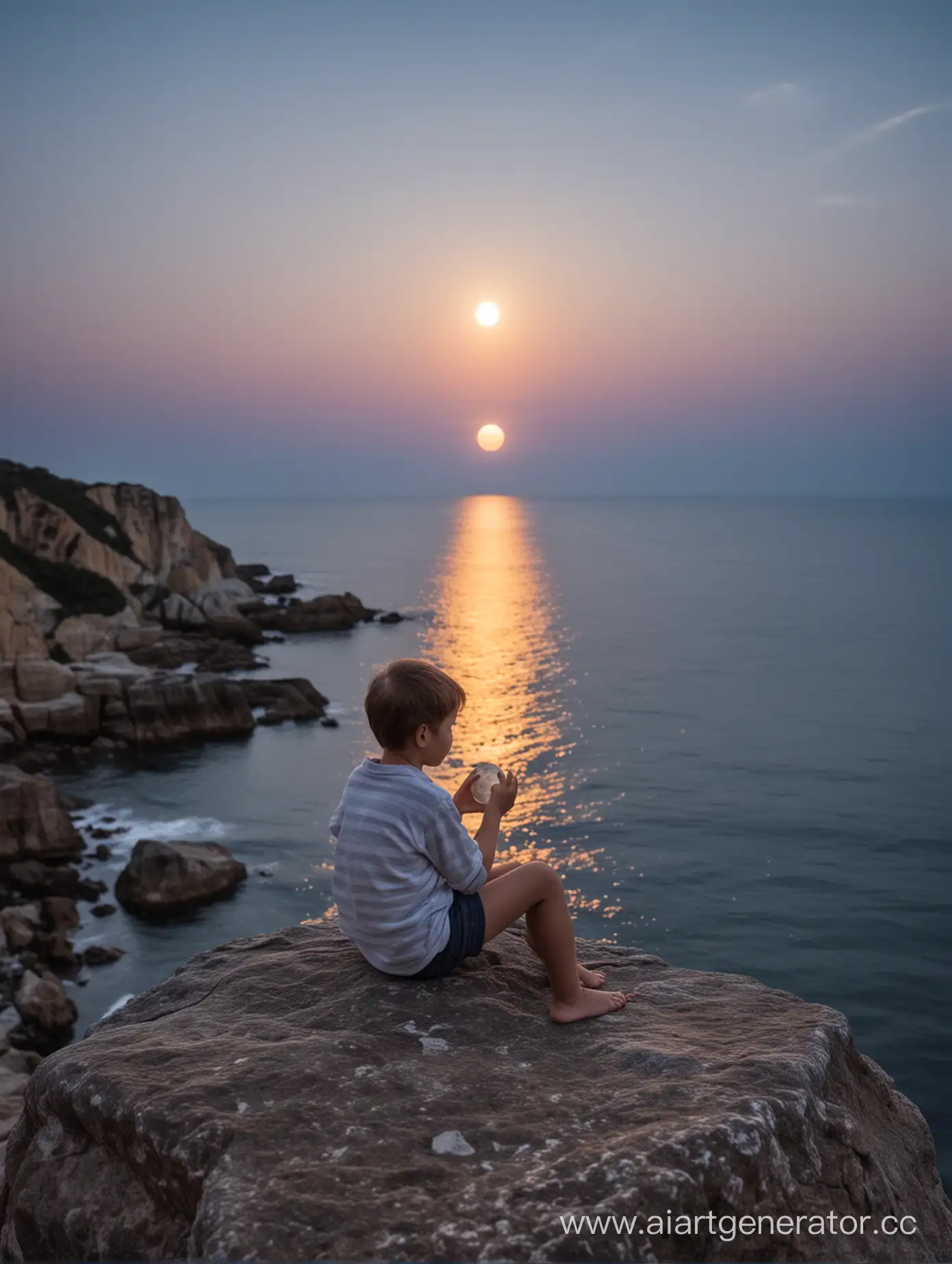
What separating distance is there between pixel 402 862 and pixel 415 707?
0.78 m

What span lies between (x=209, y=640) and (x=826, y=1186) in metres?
58.6

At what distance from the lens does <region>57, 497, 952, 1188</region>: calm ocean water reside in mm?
23062

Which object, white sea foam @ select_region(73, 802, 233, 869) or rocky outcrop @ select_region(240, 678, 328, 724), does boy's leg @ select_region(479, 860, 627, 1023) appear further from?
rocky outcrop @ select_region(240, 678, 328, 724)

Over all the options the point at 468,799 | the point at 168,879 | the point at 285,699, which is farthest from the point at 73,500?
the point at 468,799

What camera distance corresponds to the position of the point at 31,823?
27.0 meters

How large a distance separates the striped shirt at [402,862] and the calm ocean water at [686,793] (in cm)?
1534

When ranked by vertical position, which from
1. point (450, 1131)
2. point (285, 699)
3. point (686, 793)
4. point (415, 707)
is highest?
point (415, 707)

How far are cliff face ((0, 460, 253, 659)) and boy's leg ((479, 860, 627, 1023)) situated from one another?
41443 millimetres

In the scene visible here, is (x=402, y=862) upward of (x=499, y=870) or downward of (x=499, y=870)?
upward

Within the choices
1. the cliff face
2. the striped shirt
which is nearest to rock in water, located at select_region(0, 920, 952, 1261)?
the striped shirt

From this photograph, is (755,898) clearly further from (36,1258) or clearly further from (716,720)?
(36,1258)

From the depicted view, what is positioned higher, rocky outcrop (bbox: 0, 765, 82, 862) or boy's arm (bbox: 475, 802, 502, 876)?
boy's arm (bbox: 475, 802, 502, 876)

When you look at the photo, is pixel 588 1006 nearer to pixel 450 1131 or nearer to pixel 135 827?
pixel 450 1131

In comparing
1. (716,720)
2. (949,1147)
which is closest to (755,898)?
(949,1147)
